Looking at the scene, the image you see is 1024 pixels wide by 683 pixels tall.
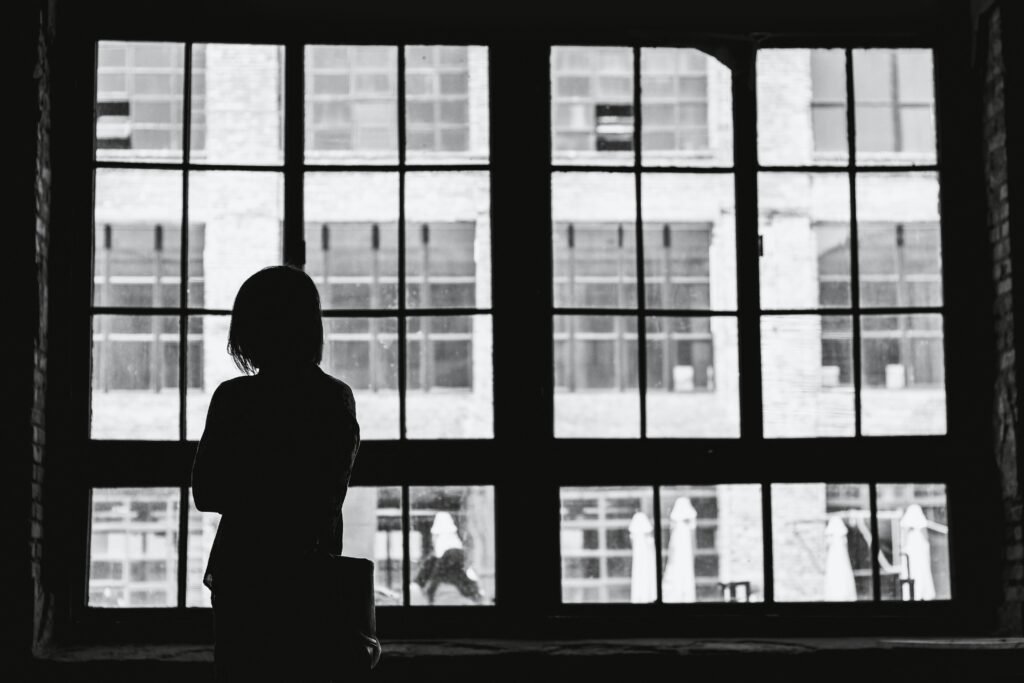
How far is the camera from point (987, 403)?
4121 millimetres

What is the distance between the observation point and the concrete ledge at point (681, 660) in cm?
367

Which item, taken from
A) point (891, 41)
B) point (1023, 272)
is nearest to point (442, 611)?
point (1023, 272)

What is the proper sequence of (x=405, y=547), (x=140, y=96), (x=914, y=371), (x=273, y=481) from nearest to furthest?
(x=273, y=481) → (x=405, y=547) → (x=914, y=371) → (x=140, y=96)

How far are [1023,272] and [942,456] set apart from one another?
0.63 metres

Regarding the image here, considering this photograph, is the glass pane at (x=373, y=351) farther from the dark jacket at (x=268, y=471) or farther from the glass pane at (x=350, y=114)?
the dark jacket at (x=268, y=471)

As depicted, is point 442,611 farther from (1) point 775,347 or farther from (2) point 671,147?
(2) point 671,147

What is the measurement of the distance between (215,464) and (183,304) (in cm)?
181

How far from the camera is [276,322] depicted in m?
2.41

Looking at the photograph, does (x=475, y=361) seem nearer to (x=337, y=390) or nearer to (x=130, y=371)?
(x=130, y=371)

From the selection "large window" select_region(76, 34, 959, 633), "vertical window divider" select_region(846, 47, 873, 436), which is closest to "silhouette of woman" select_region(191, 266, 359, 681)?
"large window" select_region(76, 34, 959, 633)

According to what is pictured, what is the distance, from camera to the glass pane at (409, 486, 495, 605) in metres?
4.09

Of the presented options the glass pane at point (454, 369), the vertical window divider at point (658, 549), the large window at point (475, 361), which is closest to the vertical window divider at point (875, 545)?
the large window at point (475, 361)

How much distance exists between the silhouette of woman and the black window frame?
65.3 inches

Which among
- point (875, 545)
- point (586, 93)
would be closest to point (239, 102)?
point (875, 545)
